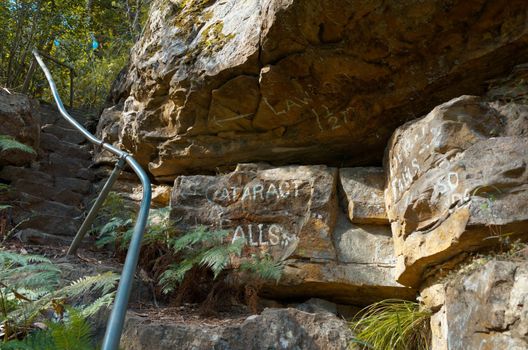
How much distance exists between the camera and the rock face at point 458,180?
361 centimetres

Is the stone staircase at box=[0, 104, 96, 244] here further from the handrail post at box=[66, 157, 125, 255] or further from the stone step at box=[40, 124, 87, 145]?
the handrail post at box=[66, 157, 125, 255]

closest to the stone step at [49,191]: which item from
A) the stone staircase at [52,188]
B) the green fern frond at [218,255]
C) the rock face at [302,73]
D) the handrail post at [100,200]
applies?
the stone staircase at [52,188]

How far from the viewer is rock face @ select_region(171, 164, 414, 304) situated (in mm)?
4641

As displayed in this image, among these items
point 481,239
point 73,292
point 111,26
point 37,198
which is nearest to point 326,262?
point 481,239

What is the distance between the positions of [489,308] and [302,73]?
116 inches

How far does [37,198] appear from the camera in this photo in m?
6.04

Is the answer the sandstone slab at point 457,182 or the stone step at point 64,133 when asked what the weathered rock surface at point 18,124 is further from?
the sandstone slab at point 457,182

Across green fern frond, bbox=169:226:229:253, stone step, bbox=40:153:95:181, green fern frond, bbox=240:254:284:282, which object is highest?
stone step, bbox=40:153:95:181

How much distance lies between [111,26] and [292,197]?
10.0 m

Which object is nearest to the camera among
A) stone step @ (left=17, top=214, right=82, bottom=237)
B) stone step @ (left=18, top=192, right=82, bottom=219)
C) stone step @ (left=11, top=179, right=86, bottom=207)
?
stone step @ (left=17, top=214, right=82, bottom=237)

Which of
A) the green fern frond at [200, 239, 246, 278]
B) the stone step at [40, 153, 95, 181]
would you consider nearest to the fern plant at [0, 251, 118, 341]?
the green fern frond at [200, 239, 246, 278]

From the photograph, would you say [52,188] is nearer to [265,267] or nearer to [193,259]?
[193,259]

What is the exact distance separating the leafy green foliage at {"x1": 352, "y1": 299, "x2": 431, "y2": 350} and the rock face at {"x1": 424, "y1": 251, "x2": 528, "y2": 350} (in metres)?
0.34

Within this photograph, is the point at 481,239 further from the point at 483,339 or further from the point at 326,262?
the point at 326,262
